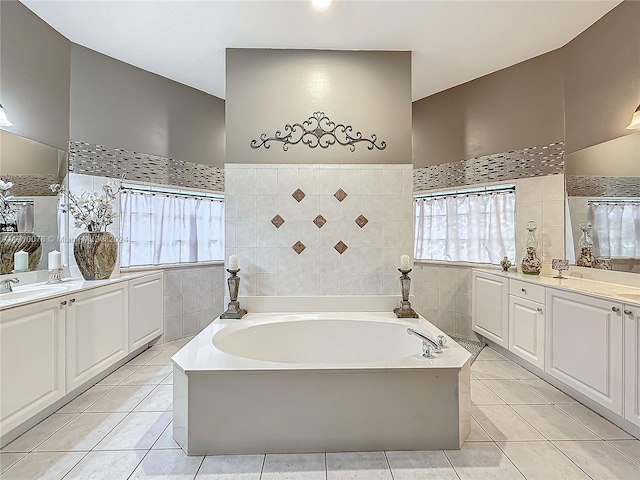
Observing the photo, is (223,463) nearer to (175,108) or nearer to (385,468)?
(385,468)

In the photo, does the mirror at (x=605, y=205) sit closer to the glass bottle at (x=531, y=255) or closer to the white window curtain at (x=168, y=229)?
the glass bottle at (x=531, y=255)

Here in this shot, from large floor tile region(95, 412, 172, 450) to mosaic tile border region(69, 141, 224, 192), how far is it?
7.22ft

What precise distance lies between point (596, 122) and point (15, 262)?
14.9 ft

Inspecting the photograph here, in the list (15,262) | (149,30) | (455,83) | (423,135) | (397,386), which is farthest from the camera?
(423,135)

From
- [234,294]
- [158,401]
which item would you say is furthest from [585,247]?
[158,401]

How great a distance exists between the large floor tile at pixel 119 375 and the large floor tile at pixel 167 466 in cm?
119

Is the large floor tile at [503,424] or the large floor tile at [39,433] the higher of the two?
the large floor tile at [503,424]

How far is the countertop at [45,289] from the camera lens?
1.99 m

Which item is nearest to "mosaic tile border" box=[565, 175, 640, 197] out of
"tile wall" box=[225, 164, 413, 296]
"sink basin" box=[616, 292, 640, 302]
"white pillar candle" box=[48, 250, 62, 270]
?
"sink basin" box=[616, 292, 640, 302]

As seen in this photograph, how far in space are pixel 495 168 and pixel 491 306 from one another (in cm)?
140

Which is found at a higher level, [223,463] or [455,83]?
[455,83]

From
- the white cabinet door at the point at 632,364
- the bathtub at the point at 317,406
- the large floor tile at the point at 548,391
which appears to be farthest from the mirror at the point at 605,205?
the bathtub at the point at 317,406

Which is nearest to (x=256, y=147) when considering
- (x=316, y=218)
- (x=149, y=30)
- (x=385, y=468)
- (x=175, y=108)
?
(x=316, y=218)

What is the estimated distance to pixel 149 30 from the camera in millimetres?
2789
